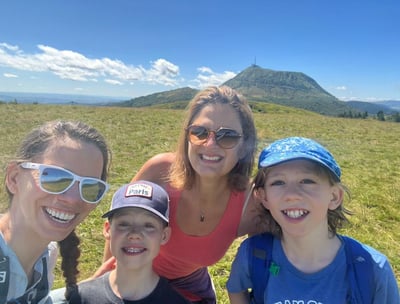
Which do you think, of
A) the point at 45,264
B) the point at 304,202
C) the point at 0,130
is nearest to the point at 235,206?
the point at 304,202

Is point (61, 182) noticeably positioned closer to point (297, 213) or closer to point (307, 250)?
point (297, 213)

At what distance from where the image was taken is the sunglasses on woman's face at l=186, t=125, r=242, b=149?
3.31 metres

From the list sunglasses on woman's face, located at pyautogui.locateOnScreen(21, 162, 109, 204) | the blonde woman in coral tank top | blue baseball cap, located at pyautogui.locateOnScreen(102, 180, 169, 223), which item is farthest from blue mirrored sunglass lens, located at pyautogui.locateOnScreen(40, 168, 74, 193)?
the blonde woman in coral tank top

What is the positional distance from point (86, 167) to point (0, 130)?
17.8 meters

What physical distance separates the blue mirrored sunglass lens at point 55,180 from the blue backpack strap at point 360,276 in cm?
213

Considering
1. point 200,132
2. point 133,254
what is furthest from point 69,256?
point 200,132

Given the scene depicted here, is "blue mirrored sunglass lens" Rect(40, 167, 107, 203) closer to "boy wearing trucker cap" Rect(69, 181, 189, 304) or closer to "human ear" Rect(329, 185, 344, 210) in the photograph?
"boy wearing trucker cap" Rect(69, 181, 189, 304)

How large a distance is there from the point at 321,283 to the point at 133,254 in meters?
1.44

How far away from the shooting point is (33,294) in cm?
272

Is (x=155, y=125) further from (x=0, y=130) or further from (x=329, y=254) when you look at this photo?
(x=329, y=254)

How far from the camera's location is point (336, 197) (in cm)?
281

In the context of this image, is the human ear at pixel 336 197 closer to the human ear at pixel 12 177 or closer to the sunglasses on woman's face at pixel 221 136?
the sunglasses on woman's face at pixel 221 136

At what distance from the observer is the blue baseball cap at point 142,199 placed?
9.48 feet

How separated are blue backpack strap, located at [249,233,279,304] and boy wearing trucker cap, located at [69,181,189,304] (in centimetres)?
62
